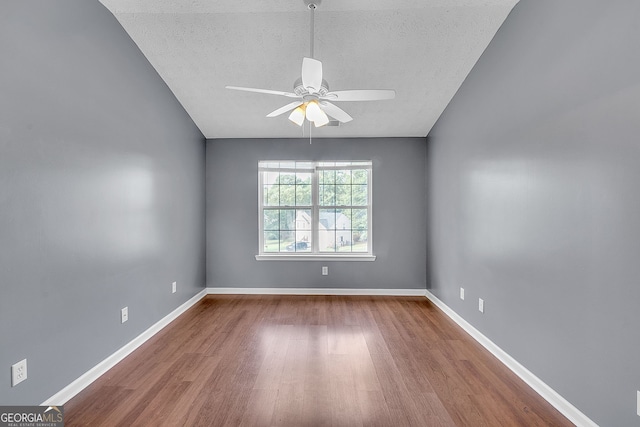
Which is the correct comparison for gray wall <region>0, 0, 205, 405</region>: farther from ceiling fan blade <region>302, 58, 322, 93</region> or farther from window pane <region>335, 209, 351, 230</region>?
window pane <region>335, 209, 351, 230</region>

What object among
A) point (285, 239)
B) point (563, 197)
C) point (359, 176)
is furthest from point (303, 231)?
point (563, 197)

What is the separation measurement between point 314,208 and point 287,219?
1.45ft

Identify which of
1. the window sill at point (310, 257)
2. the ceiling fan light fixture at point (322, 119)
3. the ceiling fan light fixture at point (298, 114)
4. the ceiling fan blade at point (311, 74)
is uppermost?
the ceiling fan blade at point (311, 74)

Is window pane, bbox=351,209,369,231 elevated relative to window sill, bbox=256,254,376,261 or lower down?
elevated

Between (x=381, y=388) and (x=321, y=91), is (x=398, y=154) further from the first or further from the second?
(x=381, y=388)

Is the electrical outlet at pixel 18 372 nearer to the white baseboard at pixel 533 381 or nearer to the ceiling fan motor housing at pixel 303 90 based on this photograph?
the ceiling fan motor housing at pixel 303 90

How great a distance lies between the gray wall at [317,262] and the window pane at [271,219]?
Result: 0.17 m

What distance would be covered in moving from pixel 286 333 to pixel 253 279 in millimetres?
1613

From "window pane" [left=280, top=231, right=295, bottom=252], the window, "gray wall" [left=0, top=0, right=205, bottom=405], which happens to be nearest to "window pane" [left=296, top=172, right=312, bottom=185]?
the window

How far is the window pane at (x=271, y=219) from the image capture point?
185 inches

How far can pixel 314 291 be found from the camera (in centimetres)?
458

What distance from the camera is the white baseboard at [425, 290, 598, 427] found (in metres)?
1.81

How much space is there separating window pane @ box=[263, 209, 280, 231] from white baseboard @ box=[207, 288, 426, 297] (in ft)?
3.00

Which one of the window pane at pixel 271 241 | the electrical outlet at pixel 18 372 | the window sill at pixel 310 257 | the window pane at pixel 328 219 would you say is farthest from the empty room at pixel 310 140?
the window pane at pixel 328 219
